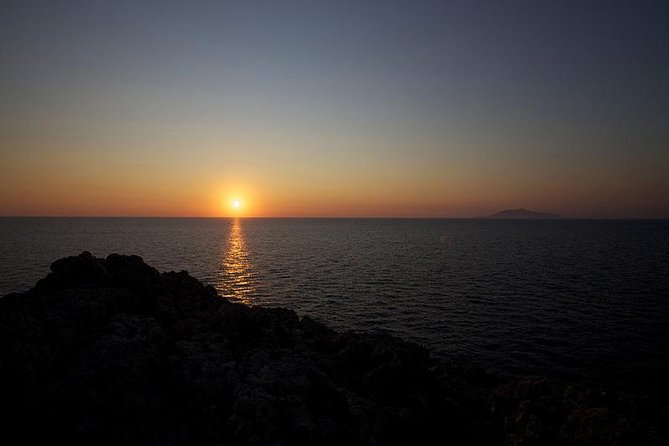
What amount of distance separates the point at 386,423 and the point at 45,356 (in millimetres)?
16291

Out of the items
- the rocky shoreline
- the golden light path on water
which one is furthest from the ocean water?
the rocky shoreline

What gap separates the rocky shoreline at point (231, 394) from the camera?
1428 cm

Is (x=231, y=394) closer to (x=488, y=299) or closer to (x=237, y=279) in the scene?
(x=488, y=299)

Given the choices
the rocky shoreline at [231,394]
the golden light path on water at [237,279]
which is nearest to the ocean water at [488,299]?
the golden light path on water at [237,279]

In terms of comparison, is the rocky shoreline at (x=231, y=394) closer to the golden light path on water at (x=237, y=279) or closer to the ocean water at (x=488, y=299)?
the ocean water at (x=488, y=299)

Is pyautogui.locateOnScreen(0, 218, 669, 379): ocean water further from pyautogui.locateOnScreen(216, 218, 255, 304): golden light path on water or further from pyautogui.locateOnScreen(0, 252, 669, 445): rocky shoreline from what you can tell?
pyautogui.locateOnScreen(0, 252, 669, 445): rocky shoreline

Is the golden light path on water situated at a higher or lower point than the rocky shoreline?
lower

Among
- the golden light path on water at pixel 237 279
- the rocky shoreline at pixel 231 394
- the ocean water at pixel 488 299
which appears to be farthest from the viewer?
the golden light path on water at pixel 237 279

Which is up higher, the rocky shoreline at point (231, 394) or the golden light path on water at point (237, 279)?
the rocky shoreline at point (231, 394)

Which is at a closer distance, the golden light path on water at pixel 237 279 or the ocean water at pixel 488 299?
the ocean water at pixel 488 299

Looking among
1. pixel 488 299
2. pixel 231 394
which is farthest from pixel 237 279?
pixel 231 394

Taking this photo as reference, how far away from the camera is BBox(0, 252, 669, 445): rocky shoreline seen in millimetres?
14281

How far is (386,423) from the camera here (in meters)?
17.2

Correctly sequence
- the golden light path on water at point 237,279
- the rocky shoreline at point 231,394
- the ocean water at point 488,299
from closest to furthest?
the rocky shoreline at point 231,394
the ocean water at point 488,299
the golden light path on water at point 237,279
